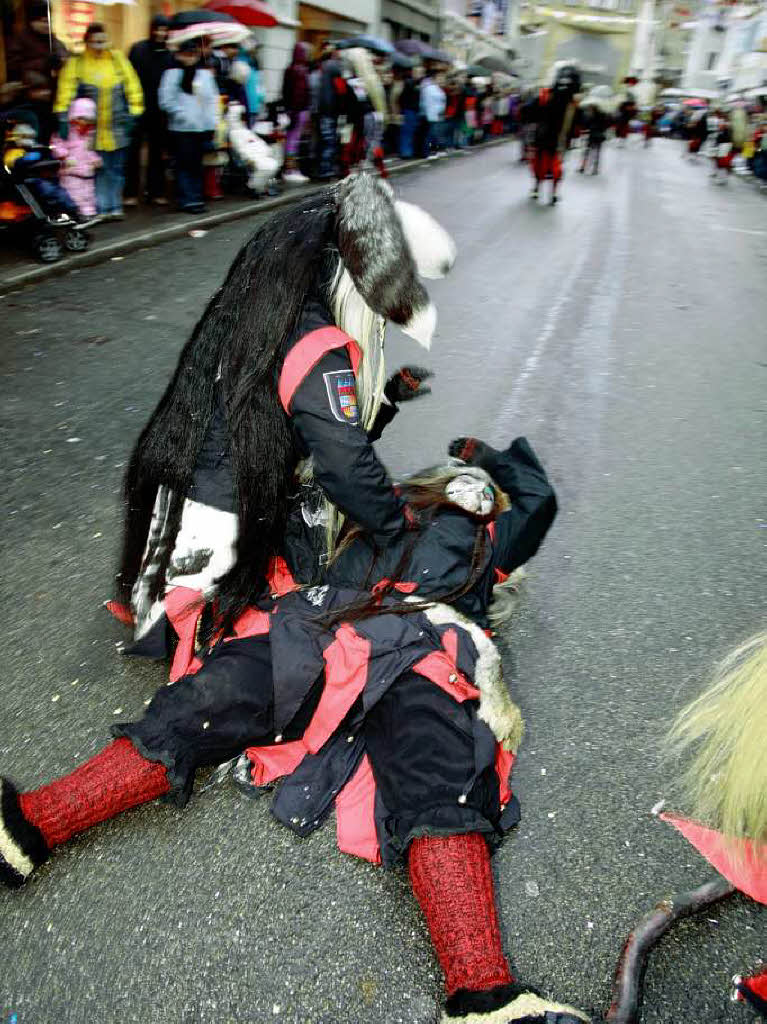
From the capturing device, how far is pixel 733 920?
6.37 feet

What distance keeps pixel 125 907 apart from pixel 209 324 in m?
1.48

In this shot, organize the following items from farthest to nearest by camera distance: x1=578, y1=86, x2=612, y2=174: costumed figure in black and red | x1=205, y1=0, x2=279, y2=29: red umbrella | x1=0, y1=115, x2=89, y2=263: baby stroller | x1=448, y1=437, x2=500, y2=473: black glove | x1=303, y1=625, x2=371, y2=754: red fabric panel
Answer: x1=578, y1=86, x2=612, y2=174: costumed figure in black and red → x1=205, y1=0, x2=279, y2=29: red umbrella → x1=0, y1=115, x2=89, y2=263: baby stroller → x1=448, y1=437, x2=500, y2=473: black glove → x1=303, y1=625, x2=371, y2=754: red fabric panel

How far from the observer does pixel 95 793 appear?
77.6 inches

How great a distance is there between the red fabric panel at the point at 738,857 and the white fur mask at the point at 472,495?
1032 mm

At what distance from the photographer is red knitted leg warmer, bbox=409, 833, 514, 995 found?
166 cm

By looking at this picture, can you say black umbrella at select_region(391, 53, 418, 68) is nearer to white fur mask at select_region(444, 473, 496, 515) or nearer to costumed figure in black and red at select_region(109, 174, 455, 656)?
costumed figure in black and red at select_region(109, 174, 455, 656)

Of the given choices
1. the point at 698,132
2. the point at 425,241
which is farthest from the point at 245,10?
the point at 698,132

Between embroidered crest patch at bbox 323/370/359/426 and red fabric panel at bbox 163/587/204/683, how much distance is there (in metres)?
0.67

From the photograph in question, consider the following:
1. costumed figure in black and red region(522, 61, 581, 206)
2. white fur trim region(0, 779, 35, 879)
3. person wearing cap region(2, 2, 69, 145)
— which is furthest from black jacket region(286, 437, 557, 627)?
costumed figure in black and red region(522, 61, 581, 206)

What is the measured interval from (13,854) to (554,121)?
43.1ft

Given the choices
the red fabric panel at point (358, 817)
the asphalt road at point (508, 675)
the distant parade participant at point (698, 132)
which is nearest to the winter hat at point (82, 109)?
the asphalt road at point (508, 675)

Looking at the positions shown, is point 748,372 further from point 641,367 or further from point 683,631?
point 683,631

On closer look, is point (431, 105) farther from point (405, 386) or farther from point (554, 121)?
point (405, 386)

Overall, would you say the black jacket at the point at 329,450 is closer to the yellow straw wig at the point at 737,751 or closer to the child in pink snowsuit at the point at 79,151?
the yellow straw wig at the point at 737,751
